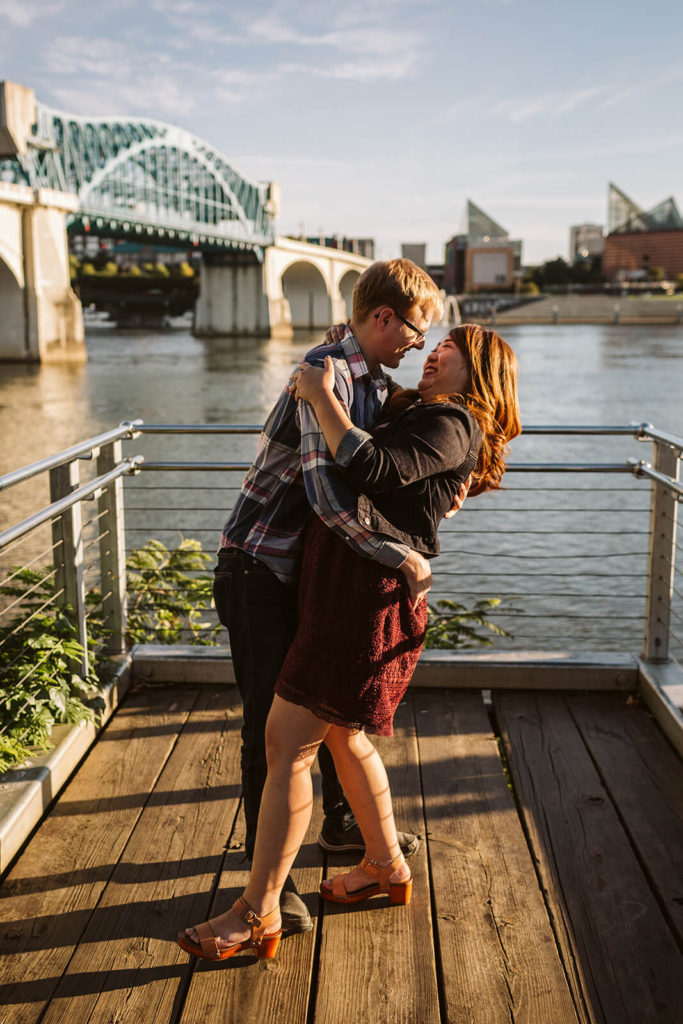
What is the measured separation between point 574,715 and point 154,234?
45.1 metres

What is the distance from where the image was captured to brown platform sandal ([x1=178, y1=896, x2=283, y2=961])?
2037 mm

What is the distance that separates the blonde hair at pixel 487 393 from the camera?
6.53 ft

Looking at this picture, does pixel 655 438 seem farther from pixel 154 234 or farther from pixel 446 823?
pixel 154 234

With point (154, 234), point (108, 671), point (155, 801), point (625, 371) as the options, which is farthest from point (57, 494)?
point (154, 234)

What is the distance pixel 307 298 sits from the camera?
234 feet

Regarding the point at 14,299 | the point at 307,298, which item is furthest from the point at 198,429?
the point at 307,298

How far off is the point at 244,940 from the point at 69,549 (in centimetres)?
143

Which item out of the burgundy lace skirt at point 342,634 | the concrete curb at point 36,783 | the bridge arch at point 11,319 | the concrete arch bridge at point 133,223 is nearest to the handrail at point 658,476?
the burgundy lace skirt at point 342,634

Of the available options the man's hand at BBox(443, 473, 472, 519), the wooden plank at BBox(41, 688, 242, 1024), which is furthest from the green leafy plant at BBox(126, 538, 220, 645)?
the man's hand at BBox(443, 473, 472, 519)

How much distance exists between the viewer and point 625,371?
3156cm

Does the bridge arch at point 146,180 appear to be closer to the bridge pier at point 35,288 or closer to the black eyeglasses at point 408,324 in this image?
the bridge pier at point 35,288

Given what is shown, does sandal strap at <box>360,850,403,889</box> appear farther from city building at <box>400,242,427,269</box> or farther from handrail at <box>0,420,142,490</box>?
city building at <box>400,242,427,269</box>

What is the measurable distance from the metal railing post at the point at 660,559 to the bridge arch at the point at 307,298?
218ft

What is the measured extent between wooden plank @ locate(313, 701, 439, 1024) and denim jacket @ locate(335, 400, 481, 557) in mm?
843
